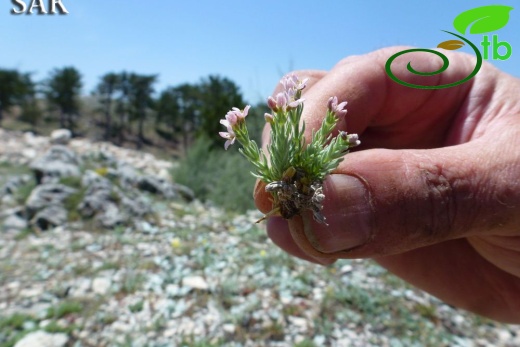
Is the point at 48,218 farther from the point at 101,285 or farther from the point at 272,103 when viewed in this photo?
the point at 272,103

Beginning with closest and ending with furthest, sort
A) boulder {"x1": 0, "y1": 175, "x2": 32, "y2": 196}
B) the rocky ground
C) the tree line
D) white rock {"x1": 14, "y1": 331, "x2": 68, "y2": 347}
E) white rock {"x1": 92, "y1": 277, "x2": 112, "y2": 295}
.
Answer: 1. white rock {"x1": 14, "y1": 331, "x2": 68, "y2": 347}
2. the rocky ground
3. white rock {"x1": 92, "y1": 277, "x2": 112, "y2": 295}
4. boulder {"x1": 0, "y1": 175, "x2": 32, "y2": 196}
5. the tree line

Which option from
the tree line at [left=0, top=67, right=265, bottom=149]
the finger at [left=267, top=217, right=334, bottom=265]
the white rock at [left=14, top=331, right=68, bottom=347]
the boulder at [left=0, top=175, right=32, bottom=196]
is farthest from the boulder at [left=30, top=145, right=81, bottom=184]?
the tree line at [left=0, top=67, right=265, bottom=149]

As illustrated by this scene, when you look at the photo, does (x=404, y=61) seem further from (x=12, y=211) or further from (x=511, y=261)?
(x=12, y=211)

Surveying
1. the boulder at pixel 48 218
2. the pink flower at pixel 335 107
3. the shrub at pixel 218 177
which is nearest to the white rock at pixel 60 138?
the shrub at pixel 218 177

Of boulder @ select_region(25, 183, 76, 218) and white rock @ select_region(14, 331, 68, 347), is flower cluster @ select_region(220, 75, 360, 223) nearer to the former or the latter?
white rock @ select_region(14, 331, 68, 347)

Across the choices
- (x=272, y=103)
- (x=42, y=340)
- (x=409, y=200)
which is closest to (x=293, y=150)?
(x=272, y=103)

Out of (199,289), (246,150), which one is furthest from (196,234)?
(246,150)

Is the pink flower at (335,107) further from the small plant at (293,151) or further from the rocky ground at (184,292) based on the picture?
the rocky ground at (184,292)
